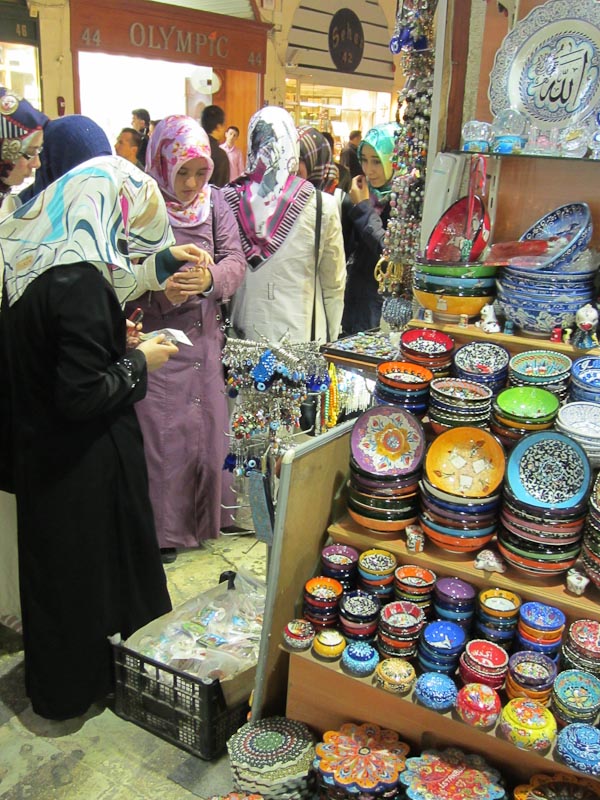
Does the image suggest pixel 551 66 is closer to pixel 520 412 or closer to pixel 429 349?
pixel 429 349

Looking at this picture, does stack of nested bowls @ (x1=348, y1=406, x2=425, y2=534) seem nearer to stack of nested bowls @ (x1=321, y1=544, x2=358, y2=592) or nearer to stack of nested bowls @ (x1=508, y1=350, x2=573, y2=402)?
stack of nested bowls @ (x1=321, y1=544, x2=358, y2=592)

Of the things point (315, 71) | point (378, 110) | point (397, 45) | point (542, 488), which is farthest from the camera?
point (378, 110)

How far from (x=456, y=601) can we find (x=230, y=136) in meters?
6.89

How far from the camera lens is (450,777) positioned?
1503mm

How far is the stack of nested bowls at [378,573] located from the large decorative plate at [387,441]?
21cm

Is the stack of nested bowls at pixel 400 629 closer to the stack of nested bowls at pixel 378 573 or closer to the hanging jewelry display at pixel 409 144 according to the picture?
the stack of nested bowls at pixel 378 573

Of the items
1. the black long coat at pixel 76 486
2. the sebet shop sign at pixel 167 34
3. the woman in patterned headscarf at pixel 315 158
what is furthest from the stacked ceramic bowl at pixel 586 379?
the sebet shop sign at pixel 167 34

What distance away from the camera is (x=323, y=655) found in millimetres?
1649

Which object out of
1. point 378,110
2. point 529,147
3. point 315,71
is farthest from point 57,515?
point 378,110

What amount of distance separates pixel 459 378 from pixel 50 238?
1.07m

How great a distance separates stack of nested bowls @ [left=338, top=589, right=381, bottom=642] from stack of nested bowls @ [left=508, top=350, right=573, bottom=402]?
62 cm

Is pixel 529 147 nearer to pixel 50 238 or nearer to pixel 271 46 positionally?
pixel 50 238

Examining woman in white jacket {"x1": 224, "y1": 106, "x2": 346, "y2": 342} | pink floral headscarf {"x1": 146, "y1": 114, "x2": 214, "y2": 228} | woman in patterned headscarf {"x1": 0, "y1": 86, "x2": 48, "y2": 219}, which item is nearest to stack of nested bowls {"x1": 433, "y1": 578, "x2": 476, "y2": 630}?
woman in white jacket {"x1": 224, "y1": 106, "x2": 346, "y2": 342}

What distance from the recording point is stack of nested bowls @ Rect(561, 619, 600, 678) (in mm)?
1454
